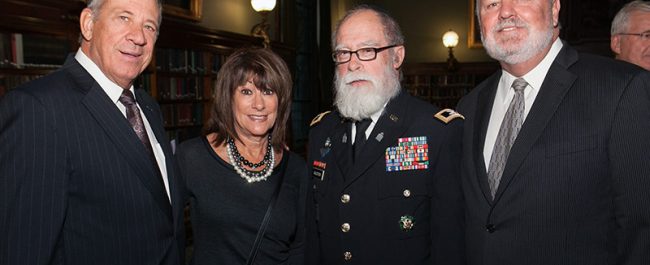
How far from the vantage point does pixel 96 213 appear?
1590 mm

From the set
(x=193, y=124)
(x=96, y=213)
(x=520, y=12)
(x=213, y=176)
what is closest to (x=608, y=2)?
(x=193, y=124)

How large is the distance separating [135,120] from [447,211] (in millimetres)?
1352

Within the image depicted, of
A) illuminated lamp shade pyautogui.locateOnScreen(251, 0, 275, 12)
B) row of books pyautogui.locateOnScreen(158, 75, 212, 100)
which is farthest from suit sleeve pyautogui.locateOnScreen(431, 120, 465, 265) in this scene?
illuminated lamp shade pyautogui.locateOnScreen(251, 0, 275, 12)

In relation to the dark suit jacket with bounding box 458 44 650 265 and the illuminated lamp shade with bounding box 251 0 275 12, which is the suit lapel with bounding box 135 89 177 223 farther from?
the illuminated lamp shade with bounding box 251 0 275 12

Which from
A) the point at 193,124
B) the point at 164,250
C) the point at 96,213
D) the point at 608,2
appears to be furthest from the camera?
the point at 608,2

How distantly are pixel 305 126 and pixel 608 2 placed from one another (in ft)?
23.8

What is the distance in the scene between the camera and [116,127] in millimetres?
1680

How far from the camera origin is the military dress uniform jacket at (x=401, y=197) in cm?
195

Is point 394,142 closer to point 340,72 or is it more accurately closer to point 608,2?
point 340,72

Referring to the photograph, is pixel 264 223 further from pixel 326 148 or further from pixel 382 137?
pixel 382 137

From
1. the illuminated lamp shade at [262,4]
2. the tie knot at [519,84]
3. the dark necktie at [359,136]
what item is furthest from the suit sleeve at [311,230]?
the illuminated lamp shade at [262,4]

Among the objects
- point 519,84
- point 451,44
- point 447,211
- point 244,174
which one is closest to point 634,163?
point 519,84

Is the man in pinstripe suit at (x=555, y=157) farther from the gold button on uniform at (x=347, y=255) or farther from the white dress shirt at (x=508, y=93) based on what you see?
the gold button on uniform at (x=347, y=255)

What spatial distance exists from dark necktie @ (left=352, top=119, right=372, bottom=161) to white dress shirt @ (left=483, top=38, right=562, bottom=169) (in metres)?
0.55
